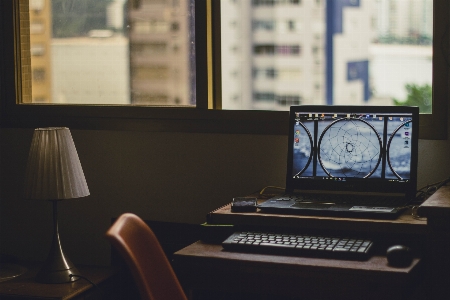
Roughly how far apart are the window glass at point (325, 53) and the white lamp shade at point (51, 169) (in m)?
0.72

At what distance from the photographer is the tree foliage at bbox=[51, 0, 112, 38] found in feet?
10.1

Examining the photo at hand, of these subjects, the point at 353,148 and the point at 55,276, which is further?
the point at 55,276

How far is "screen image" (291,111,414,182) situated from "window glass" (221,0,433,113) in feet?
0.86

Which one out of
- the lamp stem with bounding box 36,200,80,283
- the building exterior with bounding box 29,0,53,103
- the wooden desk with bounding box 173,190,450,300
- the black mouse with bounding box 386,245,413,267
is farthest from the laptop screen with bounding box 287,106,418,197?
the building exterior with bounding box 29,0,53,103

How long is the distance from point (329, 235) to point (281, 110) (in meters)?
0.74

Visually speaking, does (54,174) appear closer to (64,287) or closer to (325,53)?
(64,287)

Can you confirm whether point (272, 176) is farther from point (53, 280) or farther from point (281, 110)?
point (53, 280)

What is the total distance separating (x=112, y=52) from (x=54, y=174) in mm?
746

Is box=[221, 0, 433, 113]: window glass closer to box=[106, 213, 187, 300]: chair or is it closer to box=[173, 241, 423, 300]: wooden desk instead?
box=[173, 241, 423, 300]: wooden desk

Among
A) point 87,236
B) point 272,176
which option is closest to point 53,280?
point 87,236

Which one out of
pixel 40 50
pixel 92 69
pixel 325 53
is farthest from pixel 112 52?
pixel 325 53

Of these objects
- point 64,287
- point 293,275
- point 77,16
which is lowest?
point 64,287

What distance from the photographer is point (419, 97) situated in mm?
2568

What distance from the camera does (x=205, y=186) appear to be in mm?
2906
